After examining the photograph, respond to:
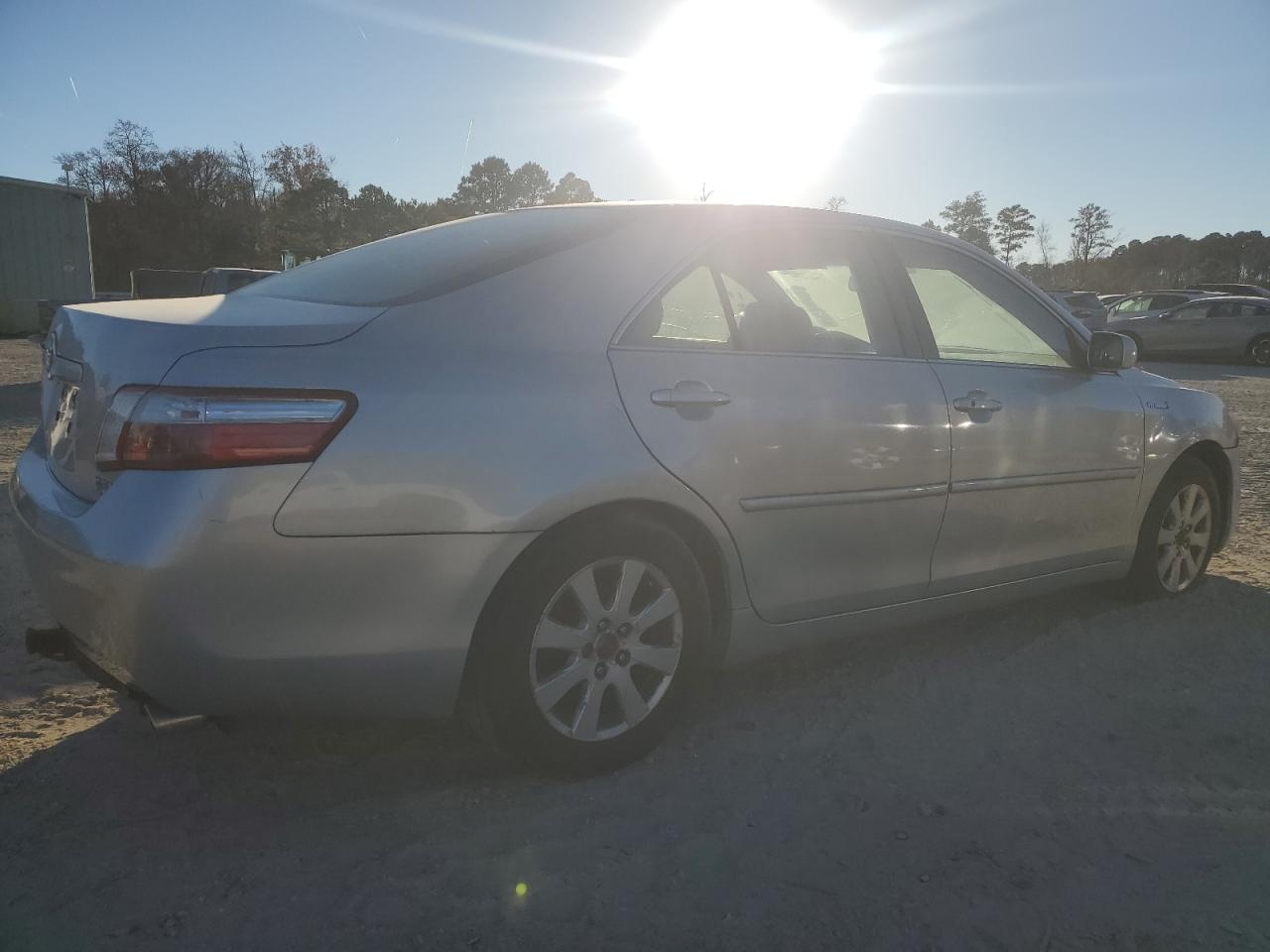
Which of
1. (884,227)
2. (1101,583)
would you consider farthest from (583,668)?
(1101,583)

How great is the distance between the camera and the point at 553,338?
98.9 inches

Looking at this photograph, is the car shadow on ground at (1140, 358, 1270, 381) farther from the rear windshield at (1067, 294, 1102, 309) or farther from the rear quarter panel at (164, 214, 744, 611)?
the rear quarter panel at (164, 214, 744, 611)

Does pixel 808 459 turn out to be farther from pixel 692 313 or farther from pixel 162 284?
pixel 162 284

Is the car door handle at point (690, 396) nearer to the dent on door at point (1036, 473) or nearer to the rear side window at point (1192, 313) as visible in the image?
the dent on door at point (1036, 473)

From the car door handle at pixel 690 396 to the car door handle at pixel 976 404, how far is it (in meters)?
1.00

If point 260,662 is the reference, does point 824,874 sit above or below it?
below

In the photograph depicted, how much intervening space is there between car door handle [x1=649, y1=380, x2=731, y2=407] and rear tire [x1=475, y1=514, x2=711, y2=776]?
1.07 feet

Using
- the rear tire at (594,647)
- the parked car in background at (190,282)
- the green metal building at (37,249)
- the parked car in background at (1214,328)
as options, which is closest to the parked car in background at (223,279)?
the parked car in background at (190,282)

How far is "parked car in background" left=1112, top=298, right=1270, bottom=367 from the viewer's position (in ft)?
68.5

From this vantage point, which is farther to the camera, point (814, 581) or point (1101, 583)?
point (1101, 583)

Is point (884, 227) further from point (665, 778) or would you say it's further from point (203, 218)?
point (203, 218)

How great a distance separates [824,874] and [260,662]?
4.44ft

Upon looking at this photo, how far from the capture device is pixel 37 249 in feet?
81.0

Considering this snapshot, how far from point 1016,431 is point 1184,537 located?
4.90 ft
